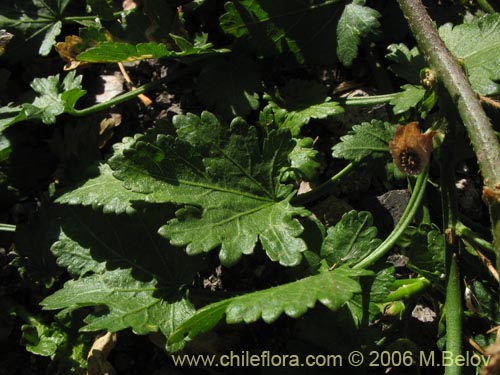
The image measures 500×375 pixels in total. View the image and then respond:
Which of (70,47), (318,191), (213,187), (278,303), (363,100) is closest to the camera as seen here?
(278,303)

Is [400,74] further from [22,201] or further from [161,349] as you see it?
[22,201]

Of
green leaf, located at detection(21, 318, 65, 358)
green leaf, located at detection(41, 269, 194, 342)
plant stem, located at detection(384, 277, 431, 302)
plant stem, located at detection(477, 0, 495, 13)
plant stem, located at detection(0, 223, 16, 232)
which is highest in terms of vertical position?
plant stem, located at detection(477, 0, 495, 13)

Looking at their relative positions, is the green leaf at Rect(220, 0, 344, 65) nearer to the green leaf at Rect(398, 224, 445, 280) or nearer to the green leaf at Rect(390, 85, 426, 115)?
the green leaf at Rect(390, 85, 426, 115)

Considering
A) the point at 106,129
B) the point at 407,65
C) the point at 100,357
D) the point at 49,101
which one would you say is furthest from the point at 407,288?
the point at 49,101

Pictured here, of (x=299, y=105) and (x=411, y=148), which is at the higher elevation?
(x=411, y=148)

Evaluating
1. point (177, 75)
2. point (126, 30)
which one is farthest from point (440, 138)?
point (126, 30)

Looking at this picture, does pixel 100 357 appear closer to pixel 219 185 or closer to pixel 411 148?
pixel 219 185

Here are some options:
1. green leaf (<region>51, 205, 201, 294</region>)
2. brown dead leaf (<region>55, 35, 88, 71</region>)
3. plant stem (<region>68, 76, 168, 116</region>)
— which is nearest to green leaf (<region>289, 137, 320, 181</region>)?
green leaf (<region>51, 205, 201, 294</region>)
